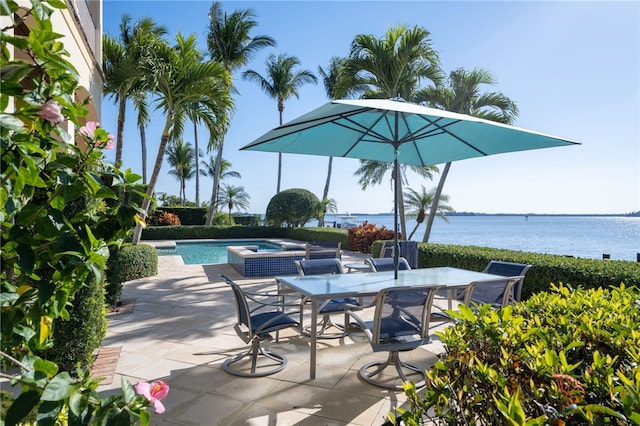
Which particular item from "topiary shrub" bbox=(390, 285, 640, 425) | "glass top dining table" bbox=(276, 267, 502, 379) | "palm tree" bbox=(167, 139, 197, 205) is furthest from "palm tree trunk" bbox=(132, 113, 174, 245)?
"palm tree" bbox=(167, 139, 197, 205)

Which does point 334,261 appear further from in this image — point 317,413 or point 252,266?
point 252,266

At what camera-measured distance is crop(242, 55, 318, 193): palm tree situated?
23.4 m

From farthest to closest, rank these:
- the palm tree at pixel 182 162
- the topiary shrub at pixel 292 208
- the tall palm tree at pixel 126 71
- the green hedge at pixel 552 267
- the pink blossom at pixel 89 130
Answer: the palm tree at pixel 182 162, the topiary shrub at pixel 292 208, the tall palm tree at pixel 126 71, the green hedge at pixel 552 267, the pink blossom at pixel 89 130

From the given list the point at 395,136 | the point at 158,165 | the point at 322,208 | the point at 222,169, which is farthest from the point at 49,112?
the point at 222,169

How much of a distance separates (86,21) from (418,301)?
6870 mm

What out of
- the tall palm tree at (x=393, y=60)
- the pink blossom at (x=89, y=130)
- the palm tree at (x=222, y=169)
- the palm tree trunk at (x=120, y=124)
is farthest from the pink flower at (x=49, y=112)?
the palm tree at (x=222, y=169)

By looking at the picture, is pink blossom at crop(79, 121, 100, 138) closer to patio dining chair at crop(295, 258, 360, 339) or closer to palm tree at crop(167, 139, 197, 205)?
patio dining chair at crop(295, 258, 360, 339)

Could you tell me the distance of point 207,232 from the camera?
749 inches

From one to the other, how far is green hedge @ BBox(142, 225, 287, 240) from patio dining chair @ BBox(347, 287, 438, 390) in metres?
16.5

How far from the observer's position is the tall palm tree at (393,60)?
1102cm

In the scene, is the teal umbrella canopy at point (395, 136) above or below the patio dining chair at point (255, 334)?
above

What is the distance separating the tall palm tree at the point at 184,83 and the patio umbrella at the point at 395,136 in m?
3.97

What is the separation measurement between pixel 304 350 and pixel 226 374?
929mm

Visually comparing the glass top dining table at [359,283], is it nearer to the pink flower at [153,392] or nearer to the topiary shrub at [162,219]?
the pink flower at [153,392]
